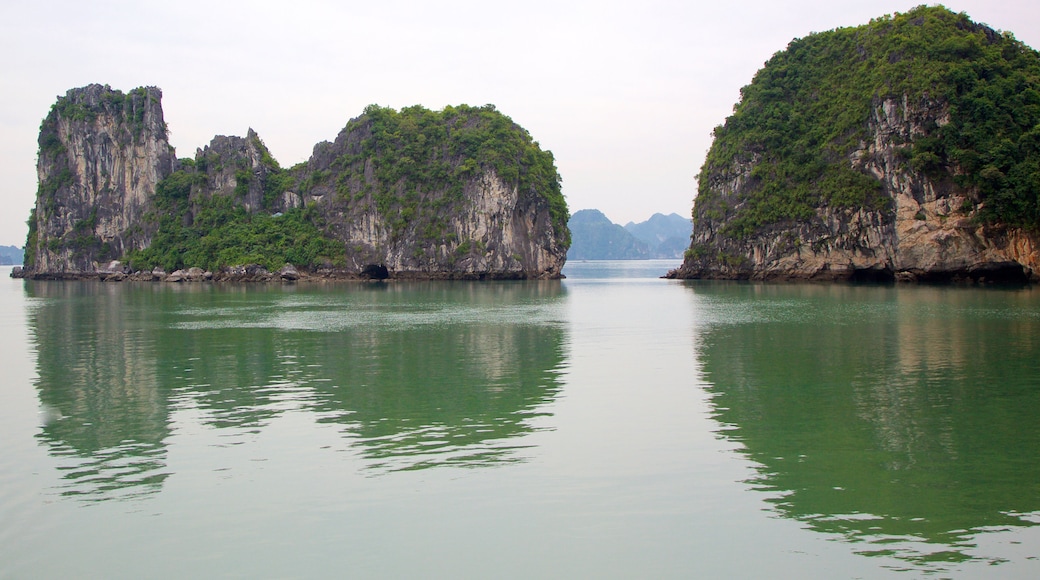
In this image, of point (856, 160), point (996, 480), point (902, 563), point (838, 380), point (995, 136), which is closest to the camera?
point (902, 563)

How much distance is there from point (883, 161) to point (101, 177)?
84.3 m

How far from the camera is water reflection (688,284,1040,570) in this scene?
26.6 ft

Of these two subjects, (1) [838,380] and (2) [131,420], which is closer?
(2) [131,420]

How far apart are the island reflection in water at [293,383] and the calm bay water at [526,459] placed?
9 centimetres

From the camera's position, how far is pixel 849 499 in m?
8.75

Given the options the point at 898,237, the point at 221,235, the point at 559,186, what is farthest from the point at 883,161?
the point at 221,235

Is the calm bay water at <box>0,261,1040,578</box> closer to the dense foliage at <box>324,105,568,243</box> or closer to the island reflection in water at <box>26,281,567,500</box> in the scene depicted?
the island reflection in water at <box>26,281,567,500</box>

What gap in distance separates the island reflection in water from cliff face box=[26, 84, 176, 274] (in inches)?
2631

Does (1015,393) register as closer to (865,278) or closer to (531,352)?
(531,352)

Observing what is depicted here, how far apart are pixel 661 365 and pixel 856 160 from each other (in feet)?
159

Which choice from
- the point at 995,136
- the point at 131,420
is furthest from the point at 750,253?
the point at 131,420

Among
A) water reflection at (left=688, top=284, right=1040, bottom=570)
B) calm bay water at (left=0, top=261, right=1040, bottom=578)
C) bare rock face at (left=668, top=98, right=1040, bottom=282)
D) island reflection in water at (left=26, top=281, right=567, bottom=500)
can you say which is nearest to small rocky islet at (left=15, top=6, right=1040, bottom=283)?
bare rock face at (left=668, top=98, right=1040, bottom=282)

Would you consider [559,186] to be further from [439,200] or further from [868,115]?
[868,115]

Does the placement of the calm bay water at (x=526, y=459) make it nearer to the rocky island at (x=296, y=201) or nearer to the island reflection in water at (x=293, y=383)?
the island reflection in water at (x=293, y=383)
